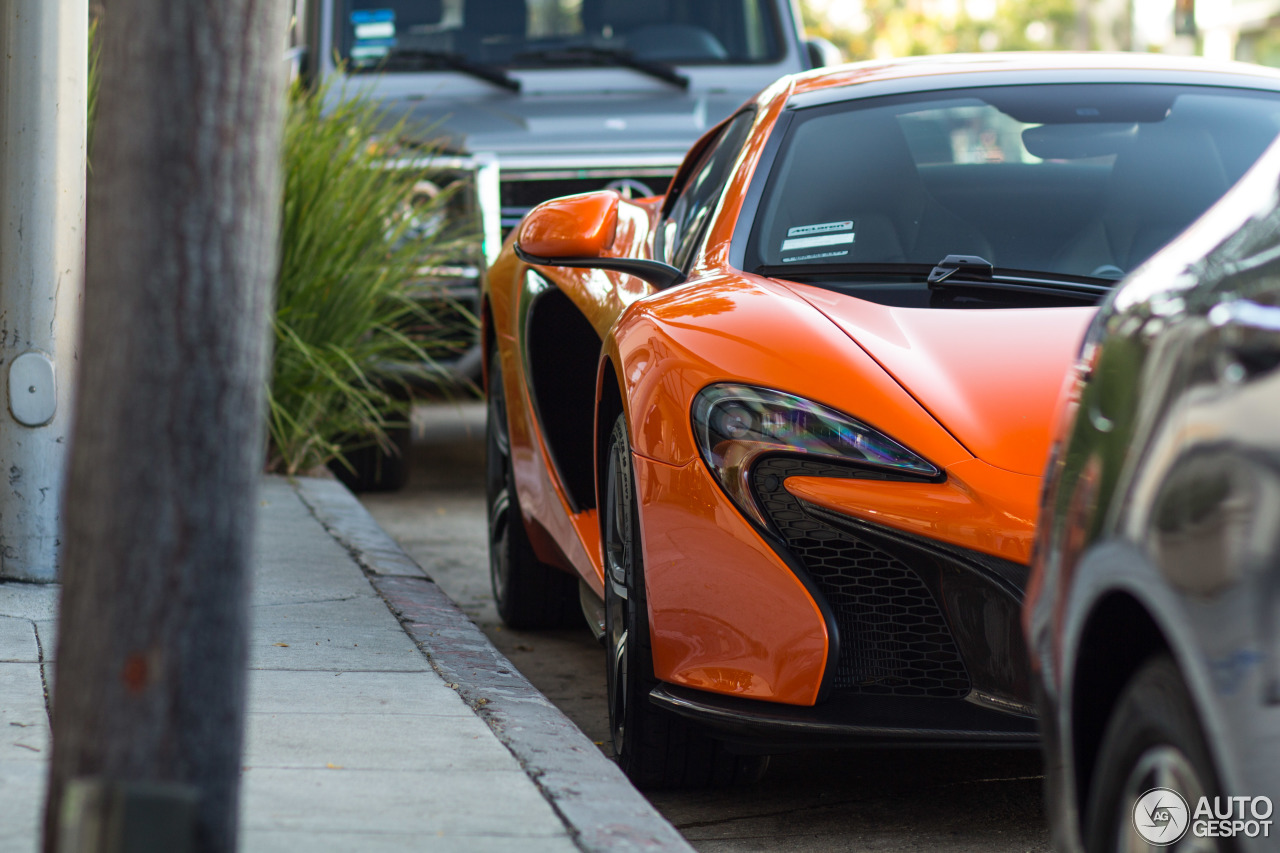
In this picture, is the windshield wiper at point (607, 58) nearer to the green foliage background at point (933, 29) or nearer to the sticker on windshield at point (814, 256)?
the sticker on windshield at point (814, 256)

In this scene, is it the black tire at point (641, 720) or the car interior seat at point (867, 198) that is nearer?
the black tire at point (641, 720)

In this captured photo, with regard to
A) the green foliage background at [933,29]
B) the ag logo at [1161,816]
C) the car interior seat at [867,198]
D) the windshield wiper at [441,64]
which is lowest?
the ag logo at [1161,816]

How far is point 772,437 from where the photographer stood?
310 centimetres

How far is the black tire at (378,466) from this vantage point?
796 cm

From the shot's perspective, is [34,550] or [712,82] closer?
[34,550]

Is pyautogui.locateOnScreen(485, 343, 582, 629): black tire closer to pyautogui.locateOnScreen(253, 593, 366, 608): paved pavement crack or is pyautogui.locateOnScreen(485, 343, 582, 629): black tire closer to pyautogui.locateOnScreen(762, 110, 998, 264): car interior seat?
pyautogui.locateOnScreen(253, 593, 366, 608): paved pavement crack

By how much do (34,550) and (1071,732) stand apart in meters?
3.40

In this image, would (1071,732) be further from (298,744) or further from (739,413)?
(298,744)

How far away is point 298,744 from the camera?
129 inches

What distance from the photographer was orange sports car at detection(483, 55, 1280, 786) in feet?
9.93

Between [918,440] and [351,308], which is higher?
[918,440]

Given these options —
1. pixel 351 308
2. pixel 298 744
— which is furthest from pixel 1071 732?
pixel 351 308

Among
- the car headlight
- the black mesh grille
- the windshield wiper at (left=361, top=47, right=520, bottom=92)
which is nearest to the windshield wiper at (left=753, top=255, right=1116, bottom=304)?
the car headlight

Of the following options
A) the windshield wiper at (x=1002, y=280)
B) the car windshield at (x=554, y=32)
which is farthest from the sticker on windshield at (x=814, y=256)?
the car windshield at (x=554, y=32)
